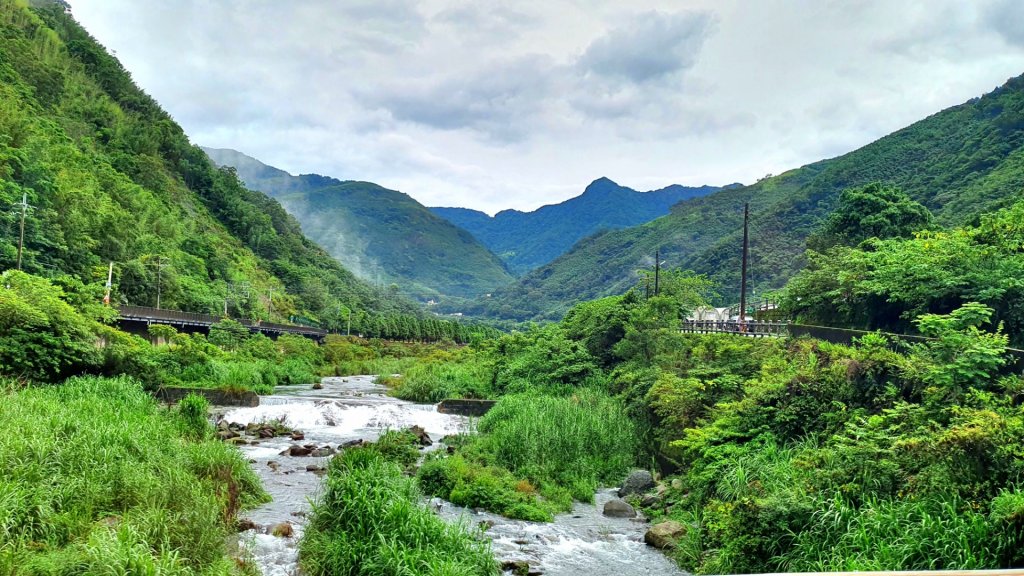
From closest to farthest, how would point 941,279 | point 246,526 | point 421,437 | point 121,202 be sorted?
point 246,526 < point 941,279 < point 421,437 < point 121,202

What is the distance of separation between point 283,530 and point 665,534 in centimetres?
797

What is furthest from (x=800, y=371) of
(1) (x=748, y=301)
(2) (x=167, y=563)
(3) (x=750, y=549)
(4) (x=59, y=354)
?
(1) (x=748, y=301)

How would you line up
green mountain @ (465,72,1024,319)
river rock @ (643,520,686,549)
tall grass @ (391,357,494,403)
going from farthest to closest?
green mountain @ (465,72,1024,319) → tall grass @ (391,357,494,403) → river rock @ (643,520,686,549)

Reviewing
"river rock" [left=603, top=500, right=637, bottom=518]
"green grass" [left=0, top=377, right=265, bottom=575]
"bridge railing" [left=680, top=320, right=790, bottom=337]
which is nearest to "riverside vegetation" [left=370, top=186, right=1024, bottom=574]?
"river rock" [left=603, top=500, right=637, bottom=518]

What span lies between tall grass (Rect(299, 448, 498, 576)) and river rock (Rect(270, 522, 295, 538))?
0.77 m

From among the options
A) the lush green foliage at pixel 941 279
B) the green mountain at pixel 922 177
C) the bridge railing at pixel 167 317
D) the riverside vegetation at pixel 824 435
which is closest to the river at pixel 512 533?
the riverside vegetation at pixel 824 435

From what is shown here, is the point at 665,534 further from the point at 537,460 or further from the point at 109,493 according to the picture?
the point at 109,493

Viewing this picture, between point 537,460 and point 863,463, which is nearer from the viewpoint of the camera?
point 863,463

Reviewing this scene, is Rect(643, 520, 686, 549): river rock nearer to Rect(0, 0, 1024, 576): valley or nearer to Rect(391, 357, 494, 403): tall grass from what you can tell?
Rect(0, 0, 1024, 576): valley

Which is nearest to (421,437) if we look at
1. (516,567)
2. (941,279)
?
(516,567)

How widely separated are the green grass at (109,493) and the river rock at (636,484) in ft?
31.7

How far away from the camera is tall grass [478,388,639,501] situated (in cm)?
1939

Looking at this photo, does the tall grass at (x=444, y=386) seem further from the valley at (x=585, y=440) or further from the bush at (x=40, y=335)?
the bush at (x=40, y=335)

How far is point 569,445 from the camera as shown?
2120 centimetres
